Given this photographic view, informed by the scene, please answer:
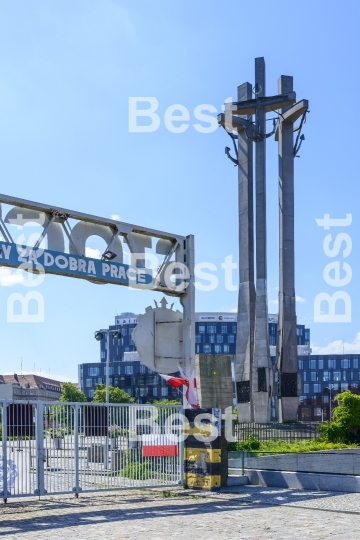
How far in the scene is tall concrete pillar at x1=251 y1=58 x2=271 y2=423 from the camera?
1550 inches

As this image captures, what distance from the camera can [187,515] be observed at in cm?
1372

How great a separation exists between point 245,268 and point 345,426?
14258mm

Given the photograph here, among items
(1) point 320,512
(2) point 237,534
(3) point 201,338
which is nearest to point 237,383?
(1) point 320,512

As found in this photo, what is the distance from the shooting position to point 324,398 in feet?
389

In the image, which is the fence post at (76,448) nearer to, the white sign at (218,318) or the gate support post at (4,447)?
the gate support post at (4,447)

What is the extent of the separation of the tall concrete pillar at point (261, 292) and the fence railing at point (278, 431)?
2.77m

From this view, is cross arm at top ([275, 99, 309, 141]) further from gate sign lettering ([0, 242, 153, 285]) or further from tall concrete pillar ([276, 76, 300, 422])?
gate sign lettering ([0, 242, 153, 285])

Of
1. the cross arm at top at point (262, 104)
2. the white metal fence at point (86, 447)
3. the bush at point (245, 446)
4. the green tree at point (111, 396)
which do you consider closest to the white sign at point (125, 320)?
the green tree at point (111, 396)

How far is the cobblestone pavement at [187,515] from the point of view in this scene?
11.5m

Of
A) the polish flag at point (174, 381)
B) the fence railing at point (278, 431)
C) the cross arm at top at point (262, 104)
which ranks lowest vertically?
the fence railing at point (278, 431)

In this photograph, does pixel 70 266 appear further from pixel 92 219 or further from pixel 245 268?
pixel 245 268

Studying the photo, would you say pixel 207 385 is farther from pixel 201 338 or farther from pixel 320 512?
pixel 201 338

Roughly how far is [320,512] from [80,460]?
5.62 metres

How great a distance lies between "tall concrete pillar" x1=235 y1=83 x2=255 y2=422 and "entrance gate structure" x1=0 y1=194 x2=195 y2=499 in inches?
890
